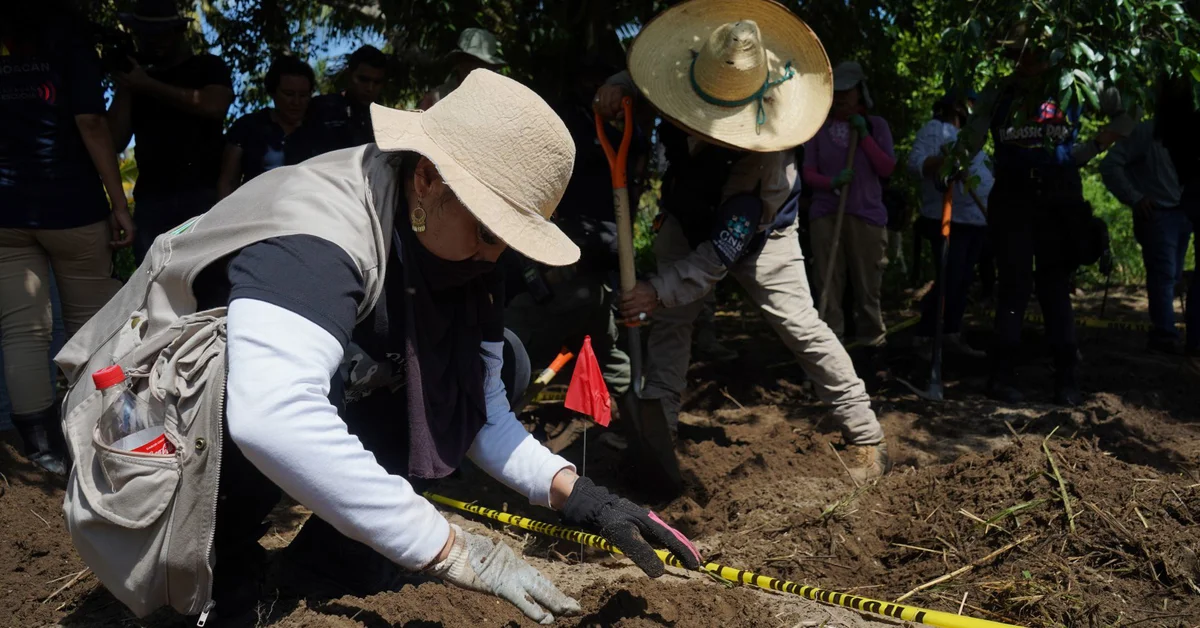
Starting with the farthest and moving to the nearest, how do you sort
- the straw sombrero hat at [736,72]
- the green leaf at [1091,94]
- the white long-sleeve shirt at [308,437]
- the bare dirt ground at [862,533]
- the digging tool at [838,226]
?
1. the digging tool at [838,226]
2. the straw sombrero hat at [736,72]
3. the green leaf at [1091,94]
4. the bare dirt ground at [862,533]
5. the white long-sleeve shirt at [308,437]

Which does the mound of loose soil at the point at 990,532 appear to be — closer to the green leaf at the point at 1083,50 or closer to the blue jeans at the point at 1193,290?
the green leaf at the point at 1083,50

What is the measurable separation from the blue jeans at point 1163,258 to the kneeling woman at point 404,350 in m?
5.79

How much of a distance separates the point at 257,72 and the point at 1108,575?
619cm

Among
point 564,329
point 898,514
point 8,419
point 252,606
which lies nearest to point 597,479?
point 564,329

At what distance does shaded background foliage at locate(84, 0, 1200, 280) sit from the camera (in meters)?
3.82

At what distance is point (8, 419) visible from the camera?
4.85 metres

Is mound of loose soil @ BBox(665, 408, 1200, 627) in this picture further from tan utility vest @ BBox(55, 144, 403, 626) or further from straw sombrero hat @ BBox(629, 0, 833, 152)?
tan utility vest @ BBox(55, 144, 403, 626)

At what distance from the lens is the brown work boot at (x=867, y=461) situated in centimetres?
443

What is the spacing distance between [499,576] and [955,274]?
17.5 ft

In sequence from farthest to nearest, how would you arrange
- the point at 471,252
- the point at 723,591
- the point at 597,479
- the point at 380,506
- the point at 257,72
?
the point at 257,72
the point at 597,479
the point at 723,591
the point at 471,252
the point at 380,506

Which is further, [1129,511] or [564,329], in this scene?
[564,329]

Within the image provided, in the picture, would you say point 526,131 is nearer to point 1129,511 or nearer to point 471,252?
point 471,252

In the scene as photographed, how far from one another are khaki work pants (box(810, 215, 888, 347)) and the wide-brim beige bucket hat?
4410mm

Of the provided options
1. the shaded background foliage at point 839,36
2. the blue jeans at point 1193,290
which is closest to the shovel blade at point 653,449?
the shaded background foliage at point 839,36
